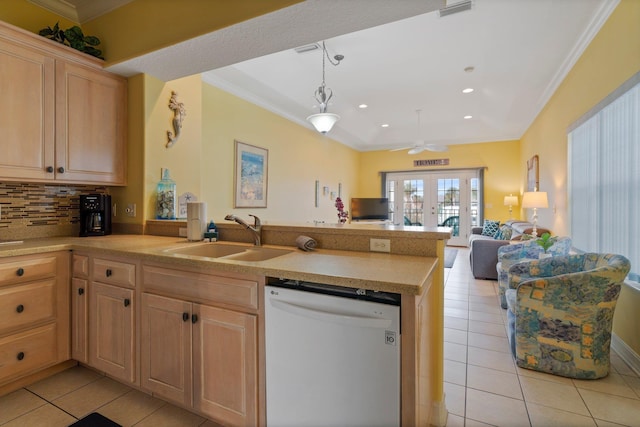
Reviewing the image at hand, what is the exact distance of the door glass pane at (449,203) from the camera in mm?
8234

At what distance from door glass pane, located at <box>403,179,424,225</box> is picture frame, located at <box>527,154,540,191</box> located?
9.21 feet

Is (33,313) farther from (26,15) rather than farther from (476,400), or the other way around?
(476,400)

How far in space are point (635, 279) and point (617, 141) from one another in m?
1.16

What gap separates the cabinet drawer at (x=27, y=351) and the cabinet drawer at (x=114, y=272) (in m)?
0.52

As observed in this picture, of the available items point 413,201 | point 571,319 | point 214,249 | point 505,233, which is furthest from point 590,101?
point 413,201

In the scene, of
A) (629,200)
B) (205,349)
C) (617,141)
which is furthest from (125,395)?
(617,141)

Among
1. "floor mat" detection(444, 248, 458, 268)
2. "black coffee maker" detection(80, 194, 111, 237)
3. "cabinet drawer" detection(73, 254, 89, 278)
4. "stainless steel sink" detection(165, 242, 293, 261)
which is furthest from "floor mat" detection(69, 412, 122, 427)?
"floor mat" detection(444, 248, 458, 268)

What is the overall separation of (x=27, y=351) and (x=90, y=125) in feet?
5.53

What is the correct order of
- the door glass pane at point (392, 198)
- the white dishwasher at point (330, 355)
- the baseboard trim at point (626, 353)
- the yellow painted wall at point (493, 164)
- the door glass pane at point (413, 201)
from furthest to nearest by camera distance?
the door glass pane at point (392, 198), the door glass pane at point (413, 201), the yellow painted wall at point (493, 164), the baseboard trim at point (626, 353), the white dishwasher at point (330, 355)

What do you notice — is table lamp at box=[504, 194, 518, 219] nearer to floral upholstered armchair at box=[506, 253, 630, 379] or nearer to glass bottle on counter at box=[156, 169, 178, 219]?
floral upholstered armchair at box=[506, 253, 630, 379]

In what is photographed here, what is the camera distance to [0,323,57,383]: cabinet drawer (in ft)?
5.99

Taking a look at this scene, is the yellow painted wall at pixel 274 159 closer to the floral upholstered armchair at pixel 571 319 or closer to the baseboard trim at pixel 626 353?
the floral upholstered armchair at pixel 571 319

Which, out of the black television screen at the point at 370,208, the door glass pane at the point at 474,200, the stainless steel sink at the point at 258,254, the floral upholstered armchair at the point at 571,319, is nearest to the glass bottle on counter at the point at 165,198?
the stainless steel sink at the point at 258,254

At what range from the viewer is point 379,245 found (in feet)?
5.86
